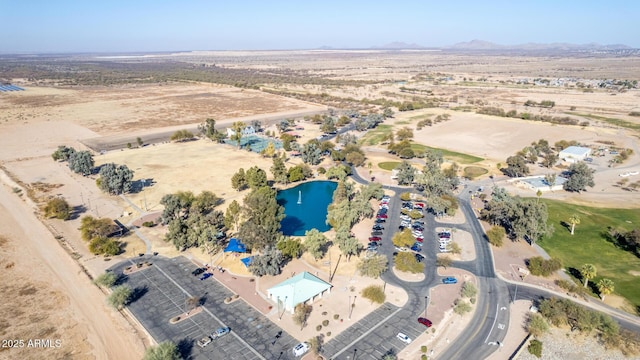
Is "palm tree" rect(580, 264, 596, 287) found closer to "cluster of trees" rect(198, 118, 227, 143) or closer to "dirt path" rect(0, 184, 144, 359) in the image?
"dirt path" rect(0, 184, 144, 359)

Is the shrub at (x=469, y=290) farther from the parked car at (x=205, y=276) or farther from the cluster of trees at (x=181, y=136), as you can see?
the cluster of trees at (x=181, y=136)

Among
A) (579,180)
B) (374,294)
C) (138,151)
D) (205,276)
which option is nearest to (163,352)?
(205,276)

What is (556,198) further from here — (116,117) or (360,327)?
(116,117)

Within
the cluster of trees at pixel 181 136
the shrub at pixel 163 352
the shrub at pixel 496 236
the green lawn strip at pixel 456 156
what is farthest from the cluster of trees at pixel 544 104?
the shrub at pixel 163 352

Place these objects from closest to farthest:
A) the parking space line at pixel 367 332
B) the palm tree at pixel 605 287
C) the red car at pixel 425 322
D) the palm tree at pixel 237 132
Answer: the parking space line at pixel 367 332 → the red car at pixel 425 322 → the palm tree at pixel 605 287 → the palm tree at pixel 237 132

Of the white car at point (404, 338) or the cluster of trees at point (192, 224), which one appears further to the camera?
the cluster of trees at point (192, 224)

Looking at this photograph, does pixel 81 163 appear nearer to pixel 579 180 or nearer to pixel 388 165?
pixel 388 165

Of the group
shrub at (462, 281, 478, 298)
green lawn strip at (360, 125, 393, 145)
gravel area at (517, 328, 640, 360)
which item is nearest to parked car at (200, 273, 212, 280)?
shrub at (462, 281, 478, 298)
